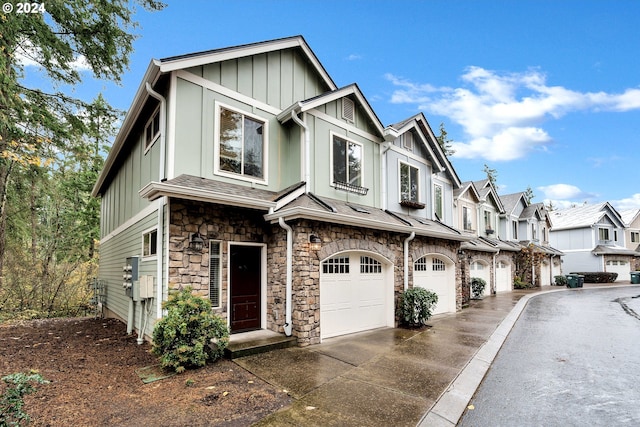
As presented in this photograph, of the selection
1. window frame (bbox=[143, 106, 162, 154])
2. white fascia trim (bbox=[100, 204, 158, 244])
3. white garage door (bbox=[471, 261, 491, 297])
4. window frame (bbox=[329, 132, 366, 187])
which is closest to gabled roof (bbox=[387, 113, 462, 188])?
window frame (bbox=[329, 132, 366, 187])

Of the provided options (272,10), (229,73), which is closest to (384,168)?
(229,73)

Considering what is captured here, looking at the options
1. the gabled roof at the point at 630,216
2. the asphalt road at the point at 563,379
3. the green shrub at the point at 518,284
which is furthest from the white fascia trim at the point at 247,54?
the gabled roof at the point at 630,216

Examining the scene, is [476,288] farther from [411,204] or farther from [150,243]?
[150,243]

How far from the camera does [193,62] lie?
6746 millimetres

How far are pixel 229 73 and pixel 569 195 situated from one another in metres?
98.3

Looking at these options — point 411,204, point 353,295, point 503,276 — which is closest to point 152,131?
point 353,295

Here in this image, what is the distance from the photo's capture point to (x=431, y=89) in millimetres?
21328

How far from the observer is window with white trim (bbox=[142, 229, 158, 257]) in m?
7.05

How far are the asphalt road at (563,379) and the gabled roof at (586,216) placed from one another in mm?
24404

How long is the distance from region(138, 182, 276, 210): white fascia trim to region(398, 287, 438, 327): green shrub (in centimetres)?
473

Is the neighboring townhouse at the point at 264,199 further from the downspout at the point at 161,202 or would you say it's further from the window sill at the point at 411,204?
the window sill at the point at 411,204

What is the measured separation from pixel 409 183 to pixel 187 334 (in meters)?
8.58

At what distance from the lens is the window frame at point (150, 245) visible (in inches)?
274

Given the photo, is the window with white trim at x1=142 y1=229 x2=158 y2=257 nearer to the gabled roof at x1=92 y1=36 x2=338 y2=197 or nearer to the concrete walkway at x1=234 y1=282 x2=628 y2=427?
the gabled roof at x1=92 y1=36 x2=338 y2=197
